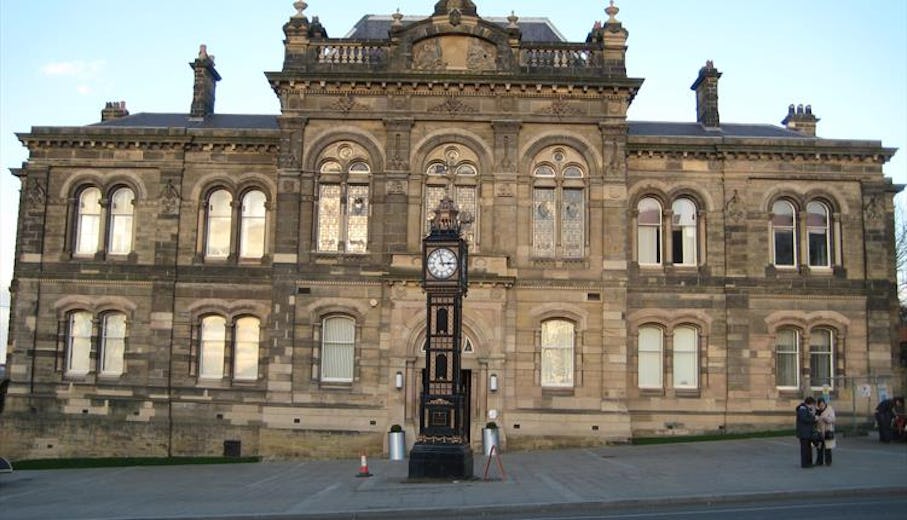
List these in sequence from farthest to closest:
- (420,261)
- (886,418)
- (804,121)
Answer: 1. (804,121)
2. (420,261)
3. (886,418)

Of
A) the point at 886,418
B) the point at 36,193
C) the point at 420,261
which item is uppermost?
the point at 36,193

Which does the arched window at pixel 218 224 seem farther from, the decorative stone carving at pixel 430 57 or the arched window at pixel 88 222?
the decorative stone carving at pixel 430 57

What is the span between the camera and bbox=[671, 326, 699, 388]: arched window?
2948 centimetres

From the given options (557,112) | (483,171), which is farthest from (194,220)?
(557,112)

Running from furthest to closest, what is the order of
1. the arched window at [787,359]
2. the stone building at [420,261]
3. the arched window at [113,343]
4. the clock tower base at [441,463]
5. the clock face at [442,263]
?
the arched window at [113,343] → the arched window at [787,359] → the stone building at [420,261] → the clock face at [442,263] → the clock tower base at [441,463]

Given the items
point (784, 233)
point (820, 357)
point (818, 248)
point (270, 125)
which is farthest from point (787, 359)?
point (270, 125)

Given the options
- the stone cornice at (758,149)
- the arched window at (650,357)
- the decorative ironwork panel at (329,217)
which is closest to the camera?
the decorative ironwork panel at (329,217)

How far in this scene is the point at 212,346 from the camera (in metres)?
30.0

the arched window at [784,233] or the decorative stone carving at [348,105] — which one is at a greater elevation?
the decorative stone carving at [348,105]

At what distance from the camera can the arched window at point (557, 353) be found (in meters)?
27.7

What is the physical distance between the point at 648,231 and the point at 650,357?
4.46 m

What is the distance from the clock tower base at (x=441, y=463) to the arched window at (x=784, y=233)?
16545mm

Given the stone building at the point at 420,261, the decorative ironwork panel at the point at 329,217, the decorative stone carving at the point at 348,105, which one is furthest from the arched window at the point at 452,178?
the decorative ironwork panel at the point at 329,217

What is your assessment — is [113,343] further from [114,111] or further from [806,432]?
[806,432]
